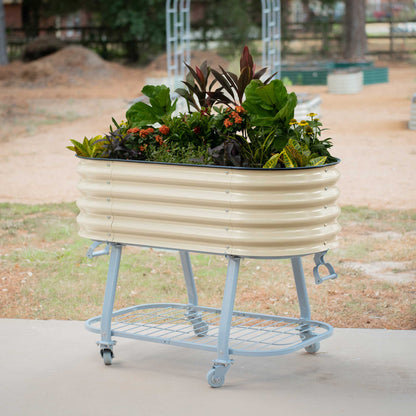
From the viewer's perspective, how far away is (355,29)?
23875 millimetres

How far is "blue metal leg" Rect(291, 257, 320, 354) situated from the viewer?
3.44 m

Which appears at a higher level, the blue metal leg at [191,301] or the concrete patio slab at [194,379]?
the blue metal leg at [191,301]

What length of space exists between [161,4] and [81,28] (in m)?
3.56

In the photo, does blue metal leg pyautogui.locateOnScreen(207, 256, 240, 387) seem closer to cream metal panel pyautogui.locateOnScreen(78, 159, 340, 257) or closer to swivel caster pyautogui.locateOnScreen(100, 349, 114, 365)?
cream metal panel pyautogui.locateOnScreen(78, 159, 340, 257)

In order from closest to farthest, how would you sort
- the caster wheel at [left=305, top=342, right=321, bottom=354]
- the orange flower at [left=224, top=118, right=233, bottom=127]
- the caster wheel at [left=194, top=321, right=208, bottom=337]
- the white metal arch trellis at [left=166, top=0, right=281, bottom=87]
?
the orange flower at [left=224, top=118, right=233, bottom=127], the caster wheel at [left=305, top=342, right=321, bottom=354], the caster wheel at [left=194, top=321, right=208, bottom=337], the white metal arch trellis at [left=166, top=0, right=281, bottom=87]

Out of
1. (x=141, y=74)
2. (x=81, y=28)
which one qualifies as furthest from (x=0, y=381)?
(x=81, y=28)

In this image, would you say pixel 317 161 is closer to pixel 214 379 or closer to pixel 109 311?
pixel 214 379

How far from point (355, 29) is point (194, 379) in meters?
22.0

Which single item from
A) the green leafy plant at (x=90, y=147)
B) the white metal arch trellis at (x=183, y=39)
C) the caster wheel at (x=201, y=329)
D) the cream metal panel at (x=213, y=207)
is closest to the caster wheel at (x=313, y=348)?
the caster wheel at (x=201, y=329)

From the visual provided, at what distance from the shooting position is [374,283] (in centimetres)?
520

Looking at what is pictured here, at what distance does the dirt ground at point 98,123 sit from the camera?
8.98m

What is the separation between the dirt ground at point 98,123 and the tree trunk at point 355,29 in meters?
1.35

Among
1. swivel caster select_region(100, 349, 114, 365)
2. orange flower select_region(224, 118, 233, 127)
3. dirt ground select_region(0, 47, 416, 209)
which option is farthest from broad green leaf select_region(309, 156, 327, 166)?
dirt ground select_region(0, 47, 416, 209)

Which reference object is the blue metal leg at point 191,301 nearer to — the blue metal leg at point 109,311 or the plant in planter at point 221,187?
the plant in planter at point 221,187
